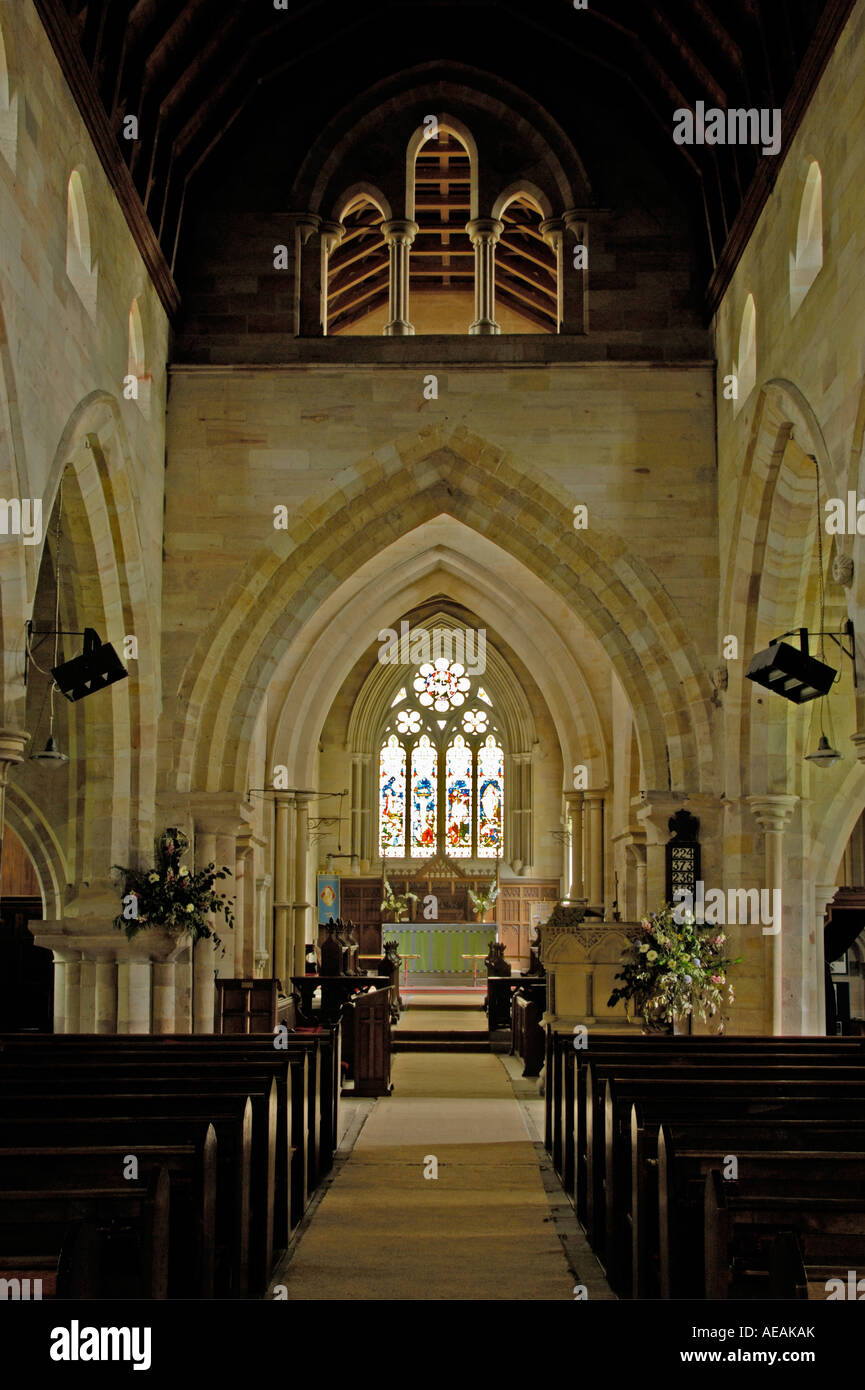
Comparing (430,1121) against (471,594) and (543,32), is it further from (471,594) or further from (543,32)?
(471,594)

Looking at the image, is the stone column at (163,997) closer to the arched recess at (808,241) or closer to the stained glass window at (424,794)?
the arched recess at (808,241)

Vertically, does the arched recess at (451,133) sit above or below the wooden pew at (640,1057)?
above

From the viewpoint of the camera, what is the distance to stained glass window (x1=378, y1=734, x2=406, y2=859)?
26469 mm

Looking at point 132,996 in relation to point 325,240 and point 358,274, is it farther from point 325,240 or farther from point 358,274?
point 358,274

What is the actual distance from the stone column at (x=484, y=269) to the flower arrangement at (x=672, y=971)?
603 centimetres

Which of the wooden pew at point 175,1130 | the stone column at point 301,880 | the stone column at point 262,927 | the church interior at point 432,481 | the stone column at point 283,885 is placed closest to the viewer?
the wooden pew at point 175,1130

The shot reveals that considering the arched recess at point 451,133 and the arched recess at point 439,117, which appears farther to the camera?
the arched recess at point 451,133

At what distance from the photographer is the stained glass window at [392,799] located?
2647 cm

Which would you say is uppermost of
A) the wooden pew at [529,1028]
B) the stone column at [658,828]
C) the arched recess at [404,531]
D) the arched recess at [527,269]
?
the arched recess at [527,269]

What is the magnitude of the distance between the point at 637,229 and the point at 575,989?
6989mm

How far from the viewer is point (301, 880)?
19.4 metres

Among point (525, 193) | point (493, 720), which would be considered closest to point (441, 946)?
point (493, 720)

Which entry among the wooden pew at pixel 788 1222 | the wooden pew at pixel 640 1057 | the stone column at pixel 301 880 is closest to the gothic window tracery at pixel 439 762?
the stone column at pixel 301 880

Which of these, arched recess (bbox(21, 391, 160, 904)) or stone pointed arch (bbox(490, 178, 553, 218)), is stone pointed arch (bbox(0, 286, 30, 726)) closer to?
arched recess (bbox(21, 391, 160, 904))
